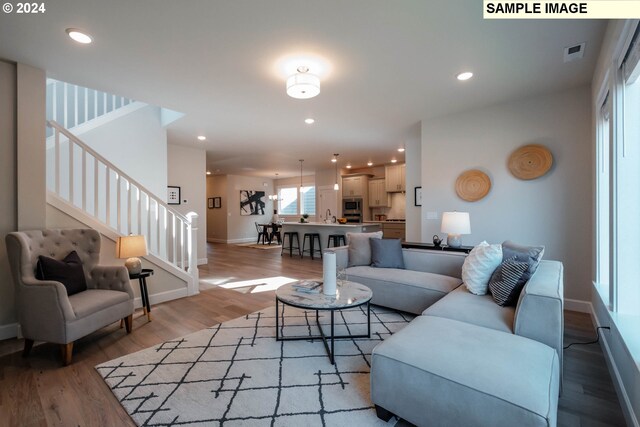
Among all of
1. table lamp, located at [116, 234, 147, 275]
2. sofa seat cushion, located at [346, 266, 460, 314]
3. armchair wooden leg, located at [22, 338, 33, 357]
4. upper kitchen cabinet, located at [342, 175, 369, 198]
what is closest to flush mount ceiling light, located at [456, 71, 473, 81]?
sofa seat cushion, located at [346, 266, 460, 314]

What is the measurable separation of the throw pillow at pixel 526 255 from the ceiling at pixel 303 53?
69.6 inches

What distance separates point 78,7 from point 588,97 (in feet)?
16.5

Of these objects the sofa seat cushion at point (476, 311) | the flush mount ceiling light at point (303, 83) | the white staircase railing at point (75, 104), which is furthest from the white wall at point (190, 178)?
the sofa seat cushion at point (476, 311)

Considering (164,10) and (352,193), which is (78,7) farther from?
(352,193)

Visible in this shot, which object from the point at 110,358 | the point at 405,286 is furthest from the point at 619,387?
the point at 110,358

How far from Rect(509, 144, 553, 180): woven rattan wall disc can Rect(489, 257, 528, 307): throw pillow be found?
6.49ft

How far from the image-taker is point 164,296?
3770mm

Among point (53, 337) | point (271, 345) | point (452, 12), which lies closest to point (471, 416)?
point (271, 345)

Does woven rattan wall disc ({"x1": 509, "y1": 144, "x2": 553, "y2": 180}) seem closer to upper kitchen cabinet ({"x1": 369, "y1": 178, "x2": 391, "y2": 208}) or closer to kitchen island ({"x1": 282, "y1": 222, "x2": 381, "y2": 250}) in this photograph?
kitchen island ({"x1": 282, "y1": 222, "x2": 381, "y2": 250})

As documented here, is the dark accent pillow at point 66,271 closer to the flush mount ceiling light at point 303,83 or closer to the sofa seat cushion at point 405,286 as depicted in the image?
the flush mount ceiling light at point 303,83

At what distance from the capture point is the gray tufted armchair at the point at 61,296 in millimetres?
2199

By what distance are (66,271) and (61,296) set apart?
41 cm

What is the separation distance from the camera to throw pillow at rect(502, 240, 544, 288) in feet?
7.14

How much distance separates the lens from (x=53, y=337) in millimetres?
2203
